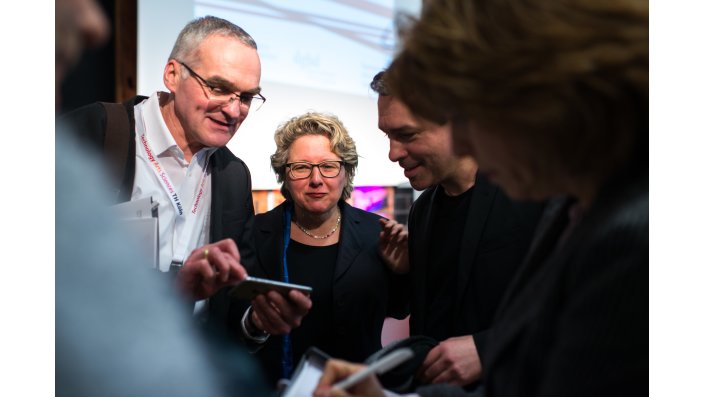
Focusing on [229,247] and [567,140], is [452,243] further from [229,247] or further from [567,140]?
[567,140]

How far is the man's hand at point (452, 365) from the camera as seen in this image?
4.01 ft

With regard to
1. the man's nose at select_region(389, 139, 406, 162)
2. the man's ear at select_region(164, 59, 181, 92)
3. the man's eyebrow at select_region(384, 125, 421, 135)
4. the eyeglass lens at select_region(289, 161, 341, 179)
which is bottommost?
the eyeglass lens at select_region(289, 161, 341, 179)

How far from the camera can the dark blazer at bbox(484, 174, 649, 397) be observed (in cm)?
55

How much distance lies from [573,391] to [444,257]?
91 cm

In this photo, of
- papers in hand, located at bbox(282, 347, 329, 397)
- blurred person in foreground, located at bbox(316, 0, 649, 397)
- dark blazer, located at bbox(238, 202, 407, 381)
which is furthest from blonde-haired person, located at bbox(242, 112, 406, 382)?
blurred person in foreground, located at bbox(316, 0, 649, 397)

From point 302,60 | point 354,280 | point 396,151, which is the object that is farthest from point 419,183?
point 302,60

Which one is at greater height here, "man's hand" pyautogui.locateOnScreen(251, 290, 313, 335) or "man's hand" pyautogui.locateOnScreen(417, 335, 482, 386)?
"man's hand" pyautogui.locateOnScreen(251, 290, 313, 335)

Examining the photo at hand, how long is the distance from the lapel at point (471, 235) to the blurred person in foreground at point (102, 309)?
670 mm

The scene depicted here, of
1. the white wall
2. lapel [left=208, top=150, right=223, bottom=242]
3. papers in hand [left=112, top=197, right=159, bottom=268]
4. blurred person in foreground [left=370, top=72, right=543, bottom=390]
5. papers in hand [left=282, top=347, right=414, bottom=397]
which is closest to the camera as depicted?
papers in hand [left=282, top=347, right=414, bottom=397]

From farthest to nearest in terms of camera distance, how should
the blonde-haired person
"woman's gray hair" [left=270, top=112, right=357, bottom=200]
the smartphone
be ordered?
1. "woman's gray hair" [left=270, top=112, right=357, bottom=200]
2. the blonde-haired person
3. the smartphone

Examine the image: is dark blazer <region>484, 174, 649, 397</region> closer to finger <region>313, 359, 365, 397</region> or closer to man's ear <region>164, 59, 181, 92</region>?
finger <region>313, 359, 365, 397</region>

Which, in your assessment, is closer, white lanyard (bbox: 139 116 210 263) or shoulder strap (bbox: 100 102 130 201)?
shoulder strap (bbox: 100 102 130 201)

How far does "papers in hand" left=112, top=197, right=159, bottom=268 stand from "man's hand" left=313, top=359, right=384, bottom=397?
419 millimetres

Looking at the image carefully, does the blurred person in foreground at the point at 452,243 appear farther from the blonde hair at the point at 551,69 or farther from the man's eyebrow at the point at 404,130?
the blonde hair at the point at 551,69
